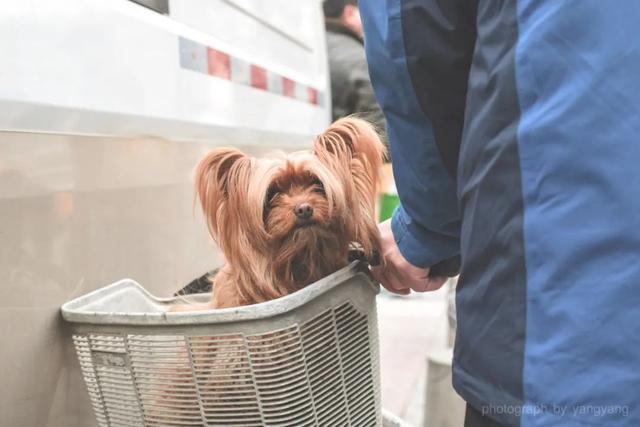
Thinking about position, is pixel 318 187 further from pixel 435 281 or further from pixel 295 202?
pixel 435 281

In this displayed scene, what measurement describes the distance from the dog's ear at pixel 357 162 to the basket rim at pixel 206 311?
19 centimetres

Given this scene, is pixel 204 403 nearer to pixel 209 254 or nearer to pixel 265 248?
pixel 265 248

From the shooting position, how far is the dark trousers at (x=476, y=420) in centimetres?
96

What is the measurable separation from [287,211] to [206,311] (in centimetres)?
49

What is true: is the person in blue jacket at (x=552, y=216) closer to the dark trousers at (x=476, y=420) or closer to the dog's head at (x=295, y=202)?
the dark trousers at (x=476, y=420)

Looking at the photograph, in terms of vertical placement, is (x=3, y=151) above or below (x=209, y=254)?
above

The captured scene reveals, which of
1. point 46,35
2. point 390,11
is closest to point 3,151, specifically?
point 46,35

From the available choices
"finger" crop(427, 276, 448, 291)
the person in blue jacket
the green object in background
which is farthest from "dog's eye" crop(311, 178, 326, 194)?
the green object in background

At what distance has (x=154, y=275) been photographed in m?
1.97

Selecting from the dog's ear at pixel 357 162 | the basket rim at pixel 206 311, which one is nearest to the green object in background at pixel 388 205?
the dog's ear at pixel 357 162

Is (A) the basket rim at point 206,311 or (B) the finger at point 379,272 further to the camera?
(B) the finger at point 379,272

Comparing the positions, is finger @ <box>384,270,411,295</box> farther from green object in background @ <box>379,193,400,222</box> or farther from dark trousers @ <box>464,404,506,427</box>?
green object in background @ <box>379,193,400,222</box>

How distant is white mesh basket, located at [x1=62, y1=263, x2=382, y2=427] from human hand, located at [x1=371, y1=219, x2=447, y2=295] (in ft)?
0.35

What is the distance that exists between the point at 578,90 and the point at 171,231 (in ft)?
4.77
